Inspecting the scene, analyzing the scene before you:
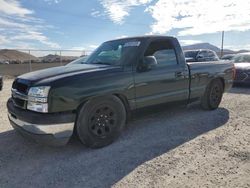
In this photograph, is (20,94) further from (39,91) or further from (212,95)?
(212,95)

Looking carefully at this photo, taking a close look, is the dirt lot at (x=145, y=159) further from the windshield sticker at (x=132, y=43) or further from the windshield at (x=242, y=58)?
the windshield at (x=242, y=58)

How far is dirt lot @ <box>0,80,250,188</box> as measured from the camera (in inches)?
134

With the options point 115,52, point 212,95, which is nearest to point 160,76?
point 115,52

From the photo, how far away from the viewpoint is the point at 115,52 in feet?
17.3

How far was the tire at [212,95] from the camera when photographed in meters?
6.68

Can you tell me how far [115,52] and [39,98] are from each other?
1949 millimetres

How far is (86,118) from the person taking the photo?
4.18 metres

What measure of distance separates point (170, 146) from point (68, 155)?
1.66 metres

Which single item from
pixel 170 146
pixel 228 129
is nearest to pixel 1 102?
pixel 170 146

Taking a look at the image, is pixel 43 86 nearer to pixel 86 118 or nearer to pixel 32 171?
pixel 86 118

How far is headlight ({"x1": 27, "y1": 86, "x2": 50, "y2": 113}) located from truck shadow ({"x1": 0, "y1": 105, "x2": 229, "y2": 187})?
2.63 ft

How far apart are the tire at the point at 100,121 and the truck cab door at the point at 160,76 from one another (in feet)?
1.62

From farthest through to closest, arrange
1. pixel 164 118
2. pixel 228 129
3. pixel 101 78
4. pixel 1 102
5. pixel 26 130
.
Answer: pixel 1 102 → pixel 164 118 → pixel 228 129 → pixel 101 78 → pixel 26 130

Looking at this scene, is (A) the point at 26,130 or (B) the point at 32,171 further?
(A) the point at 26,130
